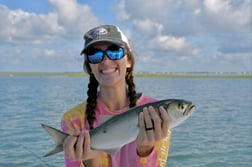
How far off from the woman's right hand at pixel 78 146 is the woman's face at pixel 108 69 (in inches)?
24.8

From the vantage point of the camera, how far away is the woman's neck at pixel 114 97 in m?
4.09

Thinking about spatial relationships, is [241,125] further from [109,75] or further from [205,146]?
[109,75]

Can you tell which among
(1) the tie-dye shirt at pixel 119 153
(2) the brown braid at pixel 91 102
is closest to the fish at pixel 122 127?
(1) the tie-dye shirt at pixel 119 153

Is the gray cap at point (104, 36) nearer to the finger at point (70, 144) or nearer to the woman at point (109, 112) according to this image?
the woman at point (109, 112)

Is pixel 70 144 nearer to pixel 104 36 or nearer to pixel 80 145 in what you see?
pixel 80 145

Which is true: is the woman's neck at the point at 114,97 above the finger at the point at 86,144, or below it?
above

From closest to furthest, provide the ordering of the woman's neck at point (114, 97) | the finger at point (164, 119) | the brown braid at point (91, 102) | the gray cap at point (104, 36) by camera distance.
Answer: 1. the finger at point (164, 119)
2. the gray cap at point (104, 36)
3. the brown braid at point (91, 102)
4. the woman's neck at point (114, 97)

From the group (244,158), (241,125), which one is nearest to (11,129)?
(244,158)

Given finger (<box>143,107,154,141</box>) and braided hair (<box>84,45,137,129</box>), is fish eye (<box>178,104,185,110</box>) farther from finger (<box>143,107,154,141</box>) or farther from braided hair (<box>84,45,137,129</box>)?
braided hair (<box>84,45,137,129</box>)

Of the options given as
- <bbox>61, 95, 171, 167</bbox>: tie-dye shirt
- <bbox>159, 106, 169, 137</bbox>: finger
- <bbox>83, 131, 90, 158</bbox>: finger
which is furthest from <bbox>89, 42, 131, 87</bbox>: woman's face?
<bbox>159, 106, 169, 137</bbox>: finger

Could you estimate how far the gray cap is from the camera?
147 inches

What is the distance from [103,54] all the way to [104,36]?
177 millimetres

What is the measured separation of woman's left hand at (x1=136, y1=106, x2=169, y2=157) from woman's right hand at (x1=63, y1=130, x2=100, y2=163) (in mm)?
473

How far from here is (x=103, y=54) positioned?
3.75 metres
